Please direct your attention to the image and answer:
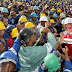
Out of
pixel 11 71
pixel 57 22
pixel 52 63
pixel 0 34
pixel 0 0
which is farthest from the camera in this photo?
pixel 0 0

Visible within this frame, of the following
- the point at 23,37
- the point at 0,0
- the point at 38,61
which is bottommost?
the point at 38,61

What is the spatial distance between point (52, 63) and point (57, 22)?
162 inches

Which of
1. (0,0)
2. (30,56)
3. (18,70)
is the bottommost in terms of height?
(18,70)

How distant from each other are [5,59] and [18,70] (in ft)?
1.60

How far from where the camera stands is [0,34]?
2311mm

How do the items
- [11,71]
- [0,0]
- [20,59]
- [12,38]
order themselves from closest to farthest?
[11,71], [20,59], [12,38], [0,0]

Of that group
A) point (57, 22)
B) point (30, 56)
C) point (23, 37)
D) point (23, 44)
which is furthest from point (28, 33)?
point (57, 22)

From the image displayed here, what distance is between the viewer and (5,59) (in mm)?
1399

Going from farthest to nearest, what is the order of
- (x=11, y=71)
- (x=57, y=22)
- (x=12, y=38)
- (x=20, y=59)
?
(x=57, y=22) < (x=12, y=38) < (x=20, y=59) < (x=11, y=71)

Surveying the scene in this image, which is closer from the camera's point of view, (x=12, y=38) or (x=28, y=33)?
(x=28, y=33)

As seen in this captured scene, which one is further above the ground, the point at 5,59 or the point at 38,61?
the point at 5,59

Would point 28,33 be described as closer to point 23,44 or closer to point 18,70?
point 23,44

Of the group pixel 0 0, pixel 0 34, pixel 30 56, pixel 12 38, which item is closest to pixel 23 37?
pixel 30 56

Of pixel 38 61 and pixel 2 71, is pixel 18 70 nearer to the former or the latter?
pixel 38 61
